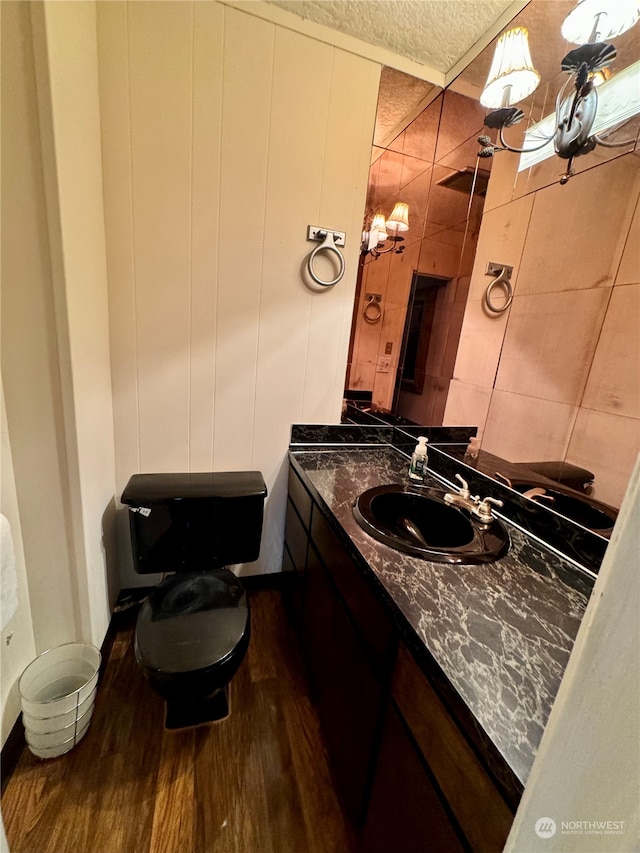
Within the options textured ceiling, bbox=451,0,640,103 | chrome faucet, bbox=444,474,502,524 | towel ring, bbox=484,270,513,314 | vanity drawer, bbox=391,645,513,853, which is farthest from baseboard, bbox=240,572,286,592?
A: textured ceiling, bbox=451,0,640,103

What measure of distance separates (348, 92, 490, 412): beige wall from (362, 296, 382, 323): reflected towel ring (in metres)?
0.02

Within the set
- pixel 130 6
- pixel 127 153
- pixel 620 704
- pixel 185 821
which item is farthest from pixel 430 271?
pixel 185 821

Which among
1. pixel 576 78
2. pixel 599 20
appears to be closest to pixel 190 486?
pixel 576 78

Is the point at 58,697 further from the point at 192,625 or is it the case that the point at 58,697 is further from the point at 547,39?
the point at 547,39

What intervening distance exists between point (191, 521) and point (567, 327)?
1.52 metres

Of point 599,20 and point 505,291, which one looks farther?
point 505,291

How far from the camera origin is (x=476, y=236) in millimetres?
1383

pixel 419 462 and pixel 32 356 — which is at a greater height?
pixel 32 356

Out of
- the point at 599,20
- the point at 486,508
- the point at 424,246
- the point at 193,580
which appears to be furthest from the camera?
the point at 424,246

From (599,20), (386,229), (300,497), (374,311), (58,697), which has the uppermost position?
(599,20)

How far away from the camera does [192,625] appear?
1163mm

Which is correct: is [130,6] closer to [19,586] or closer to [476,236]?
[476,236]

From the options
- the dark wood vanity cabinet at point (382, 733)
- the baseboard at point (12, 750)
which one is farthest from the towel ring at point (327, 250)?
the baseboard at point (12, 750)

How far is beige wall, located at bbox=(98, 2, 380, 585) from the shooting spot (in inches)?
48.6
